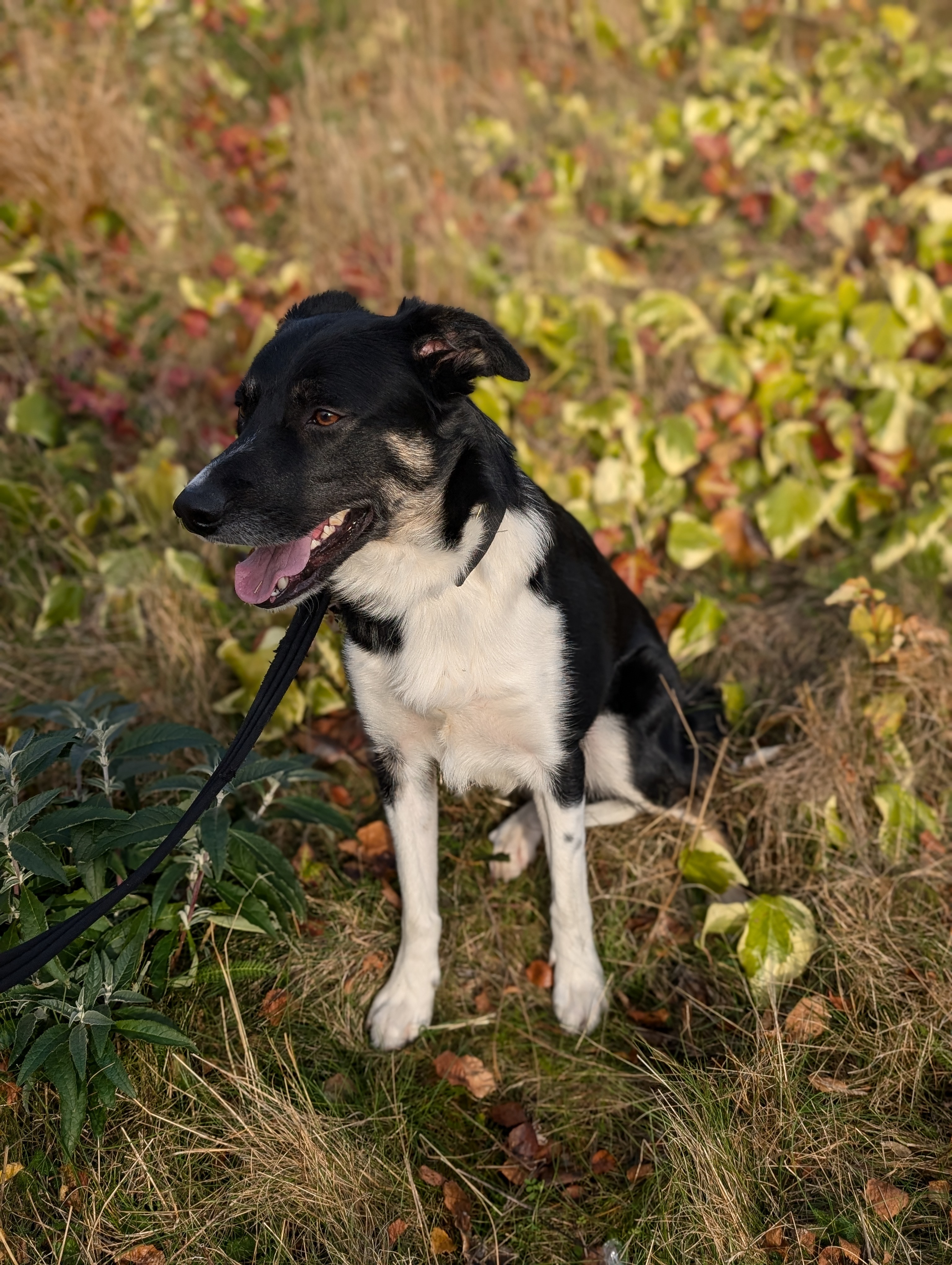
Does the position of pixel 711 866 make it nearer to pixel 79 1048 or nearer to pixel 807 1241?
pixel 807 1241

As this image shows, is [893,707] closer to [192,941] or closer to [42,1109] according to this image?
[192,941]

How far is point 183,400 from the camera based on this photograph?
14.8 feet

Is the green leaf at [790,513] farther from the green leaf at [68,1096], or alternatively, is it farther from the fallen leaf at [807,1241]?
the green leaf at [68,1096]

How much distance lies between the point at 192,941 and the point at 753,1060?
4.45ft

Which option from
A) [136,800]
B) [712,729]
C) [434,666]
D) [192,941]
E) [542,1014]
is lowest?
[542,1014]

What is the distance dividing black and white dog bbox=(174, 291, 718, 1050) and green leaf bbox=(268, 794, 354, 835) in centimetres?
20

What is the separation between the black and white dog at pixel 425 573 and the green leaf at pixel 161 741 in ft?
1.51

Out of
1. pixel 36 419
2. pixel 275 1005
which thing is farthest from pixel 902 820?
pixel 36 419

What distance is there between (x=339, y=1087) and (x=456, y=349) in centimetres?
177

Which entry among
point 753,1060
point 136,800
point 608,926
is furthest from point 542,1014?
point 136,800

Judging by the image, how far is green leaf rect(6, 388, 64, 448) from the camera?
4.12m

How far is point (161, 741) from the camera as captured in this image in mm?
2562

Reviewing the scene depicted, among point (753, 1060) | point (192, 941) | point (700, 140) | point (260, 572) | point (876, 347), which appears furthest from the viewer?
point (700, 140)

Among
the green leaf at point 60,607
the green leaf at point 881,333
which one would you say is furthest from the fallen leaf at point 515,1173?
the green leaf at point 881,333
